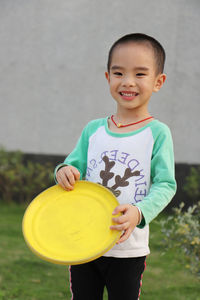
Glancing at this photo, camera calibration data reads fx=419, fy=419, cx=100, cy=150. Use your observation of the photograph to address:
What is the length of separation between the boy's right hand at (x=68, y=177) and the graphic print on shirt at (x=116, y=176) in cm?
14

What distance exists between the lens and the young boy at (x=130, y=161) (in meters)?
2.09

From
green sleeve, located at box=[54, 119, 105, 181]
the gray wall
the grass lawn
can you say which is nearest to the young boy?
green sleeve, located at box=[54, 119, 105, 181]

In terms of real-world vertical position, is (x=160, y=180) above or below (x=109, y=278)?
above

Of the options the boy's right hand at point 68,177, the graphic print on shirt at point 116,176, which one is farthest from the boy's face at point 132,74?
the boy's right hand at point 68,177

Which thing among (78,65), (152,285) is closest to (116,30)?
(78,65)

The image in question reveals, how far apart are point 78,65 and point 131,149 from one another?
5.83 metres

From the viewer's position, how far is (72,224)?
203 cm

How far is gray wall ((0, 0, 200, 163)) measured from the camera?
7344mm

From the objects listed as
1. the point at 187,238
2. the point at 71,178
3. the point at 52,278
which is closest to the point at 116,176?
the point at 71,178

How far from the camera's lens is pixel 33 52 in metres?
7.94

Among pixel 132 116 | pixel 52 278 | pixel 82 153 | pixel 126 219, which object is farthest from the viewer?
pixel 52 278

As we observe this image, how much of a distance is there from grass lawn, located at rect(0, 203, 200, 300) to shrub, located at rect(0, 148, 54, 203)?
2.27 meters

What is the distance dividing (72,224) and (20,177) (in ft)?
→ 19.0

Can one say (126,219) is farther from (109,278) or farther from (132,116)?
(132,116)
